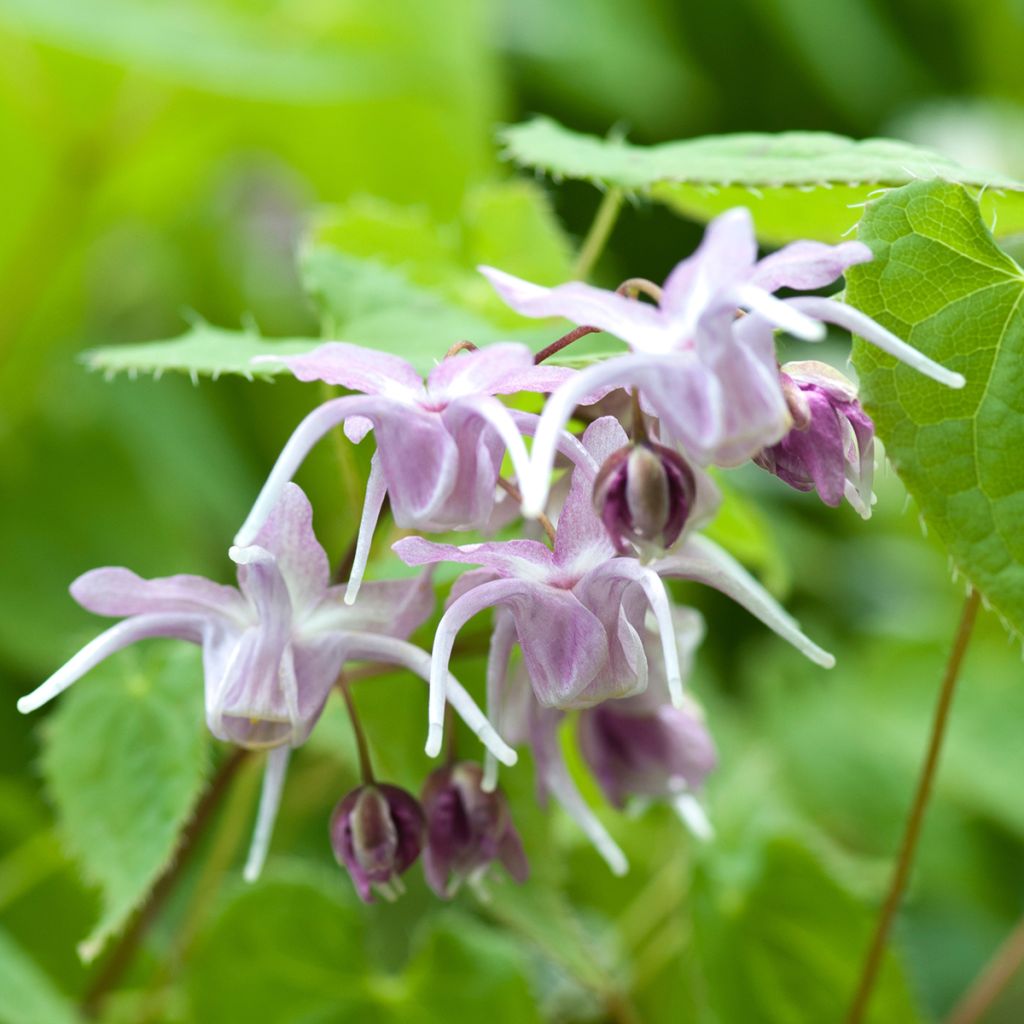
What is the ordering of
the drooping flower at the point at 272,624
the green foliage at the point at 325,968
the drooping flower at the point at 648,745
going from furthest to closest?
1. the green foliage at the point at 325,968
2. the drooping flower at the point at 648,745
3. the drooping flower at the point at 272,624

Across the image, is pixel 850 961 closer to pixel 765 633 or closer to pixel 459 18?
pixel 765 633

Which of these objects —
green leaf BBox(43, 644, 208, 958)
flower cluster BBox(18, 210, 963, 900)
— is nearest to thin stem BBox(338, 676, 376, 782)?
flower cluster BBox(18, 210, 963, 900)

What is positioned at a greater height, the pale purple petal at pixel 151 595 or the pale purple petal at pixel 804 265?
the pale purple petal at pixel 804 265

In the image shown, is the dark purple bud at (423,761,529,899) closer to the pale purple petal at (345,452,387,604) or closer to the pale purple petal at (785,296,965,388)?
the pale purple petal at (345,452,387,604)

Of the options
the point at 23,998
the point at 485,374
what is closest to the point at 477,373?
the point at 485,374

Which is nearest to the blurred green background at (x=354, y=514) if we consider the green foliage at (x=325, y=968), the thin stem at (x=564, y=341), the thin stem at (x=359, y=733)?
the green foliage at (x=325, y=968)

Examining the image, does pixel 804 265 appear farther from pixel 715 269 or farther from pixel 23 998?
pixel 23 998

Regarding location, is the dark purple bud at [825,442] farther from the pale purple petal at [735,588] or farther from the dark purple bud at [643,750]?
the dark purple bud at [643,750]

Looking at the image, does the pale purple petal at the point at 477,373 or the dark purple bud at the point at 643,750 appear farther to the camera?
the dark purple bud at the point at 643,750
